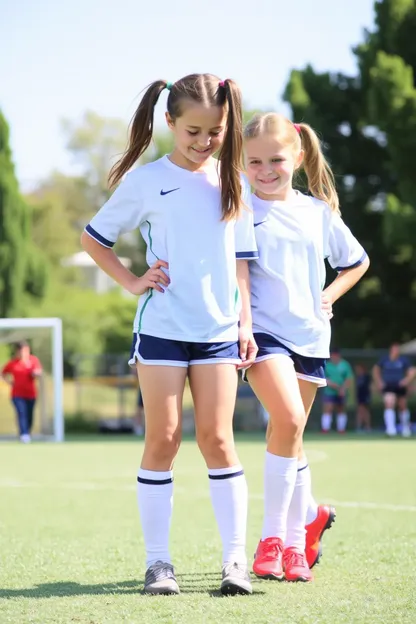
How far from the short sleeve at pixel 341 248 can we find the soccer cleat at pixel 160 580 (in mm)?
1760

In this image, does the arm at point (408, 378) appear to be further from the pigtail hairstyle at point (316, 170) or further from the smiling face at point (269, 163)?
the smiling face at point (269, 163)

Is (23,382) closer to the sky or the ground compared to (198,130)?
closer to the ground

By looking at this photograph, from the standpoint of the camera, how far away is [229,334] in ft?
15.6

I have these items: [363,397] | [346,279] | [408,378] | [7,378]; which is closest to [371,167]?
[363,397]

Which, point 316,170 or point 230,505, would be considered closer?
point 230,505

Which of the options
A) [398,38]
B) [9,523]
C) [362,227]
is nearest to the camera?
[9,523]

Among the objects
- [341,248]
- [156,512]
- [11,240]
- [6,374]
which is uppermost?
[11,240]

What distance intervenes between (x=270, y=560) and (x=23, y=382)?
17.8 m

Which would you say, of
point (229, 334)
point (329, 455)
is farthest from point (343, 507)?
point (329, 455)

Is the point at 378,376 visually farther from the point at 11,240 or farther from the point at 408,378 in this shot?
the point at 11,240

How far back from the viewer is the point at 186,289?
469cm

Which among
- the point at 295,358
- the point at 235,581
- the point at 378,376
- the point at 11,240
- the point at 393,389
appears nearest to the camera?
the point at 235,581

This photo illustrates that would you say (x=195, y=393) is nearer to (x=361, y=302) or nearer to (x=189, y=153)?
(x=189, y=153)

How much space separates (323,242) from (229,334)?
938 millimetres
